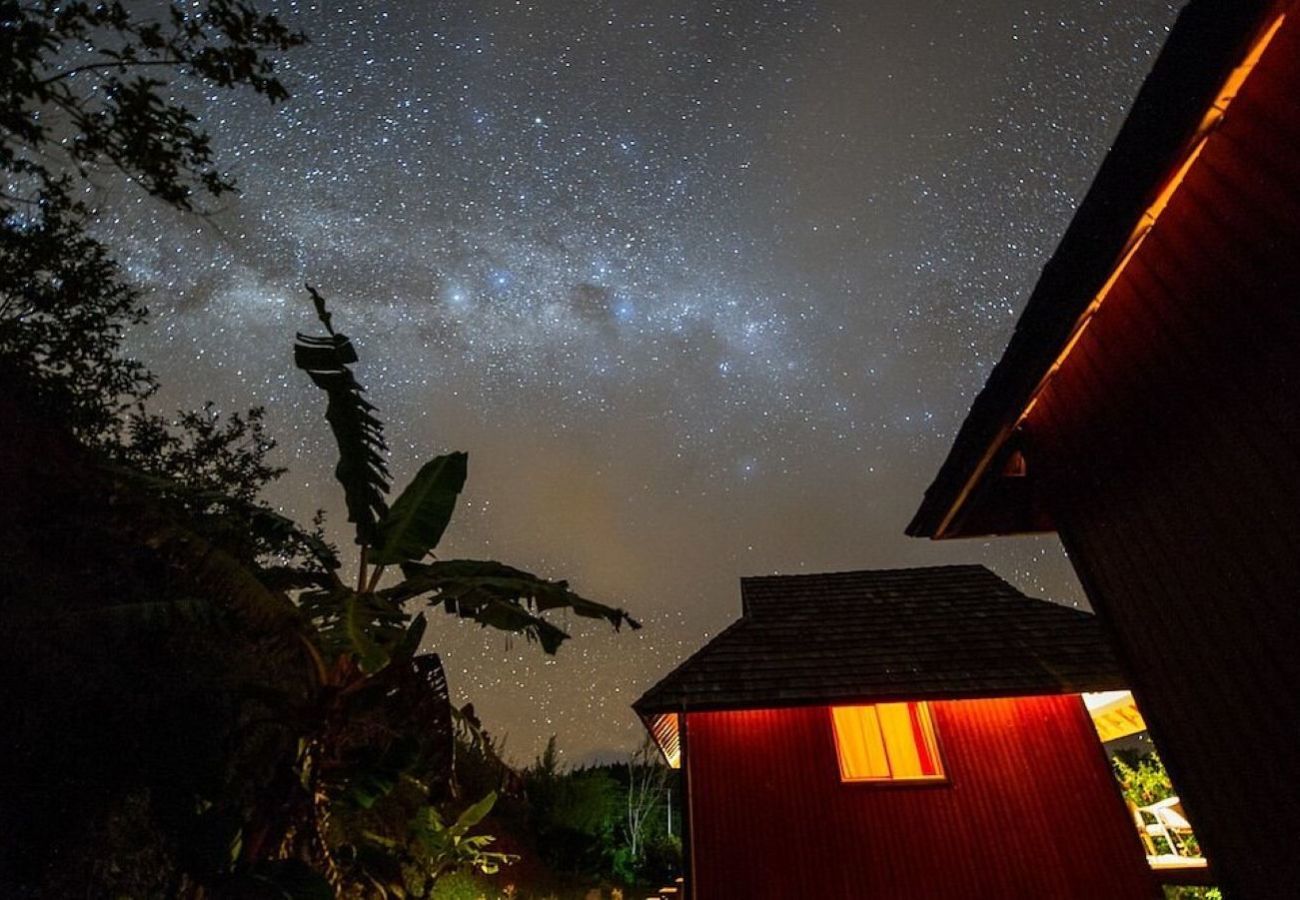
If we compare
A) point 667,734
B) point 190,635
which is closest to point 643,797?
Answer: point 667,734

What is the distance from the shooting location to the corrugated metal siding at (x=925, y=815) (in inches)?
317

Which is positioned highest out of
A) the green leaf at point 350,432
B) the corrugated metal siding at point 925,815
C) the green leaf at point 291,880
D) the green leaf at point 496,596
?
the green leaf at point 350,432

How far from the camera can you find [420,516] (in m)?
5.55

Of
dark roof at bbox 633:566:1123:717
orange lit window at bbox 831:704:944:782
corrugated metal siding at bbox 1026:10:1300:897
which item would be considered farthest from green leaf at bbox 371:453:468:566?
orange lit window at bbox 831:704:944:782

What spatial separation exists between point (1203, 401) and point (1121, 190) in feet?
3.44

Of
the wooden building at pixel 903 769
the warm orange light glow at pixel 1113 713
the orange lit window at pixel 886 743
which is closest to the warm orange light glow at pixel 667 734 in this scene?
the wooden building at pixel 903 769

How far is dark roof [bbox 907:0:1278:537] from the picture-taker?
2156 mm

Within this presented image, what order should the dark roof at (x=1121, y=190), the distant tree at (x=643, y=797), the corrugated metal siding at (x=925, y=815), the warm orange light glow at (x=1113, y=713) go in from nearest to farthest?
1. the dark roof at (x=1121, y=190)
2. the corrugated metal siding at (x=925, y=815)
3. the warm orange light glow at (x=1113, y=713)
4. the distant tree at (x=643, y=797)

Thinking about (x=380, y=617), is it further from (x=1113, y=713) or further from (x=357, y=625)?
(x=1113, y=713)

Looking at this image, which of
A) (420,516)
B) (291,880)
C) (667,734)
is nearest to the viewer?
(291,880)

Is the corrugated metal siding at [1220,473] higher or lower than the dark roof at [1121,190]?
lower

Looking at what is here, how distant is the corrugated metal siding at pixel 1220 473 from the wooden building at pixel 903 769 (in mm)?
6140

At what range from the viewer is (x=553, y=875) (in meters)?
16.7

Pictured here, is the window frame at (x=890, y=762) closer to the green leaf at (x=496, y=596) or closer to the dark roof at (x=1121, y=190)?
the green leaf at (x=496, y=596)
